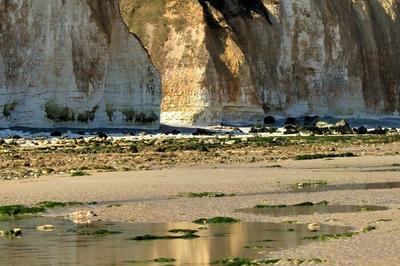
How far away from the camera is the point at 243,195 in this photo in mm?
16062

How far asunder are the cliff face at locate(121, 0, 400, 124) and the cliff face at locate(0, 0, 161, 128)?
777 cm

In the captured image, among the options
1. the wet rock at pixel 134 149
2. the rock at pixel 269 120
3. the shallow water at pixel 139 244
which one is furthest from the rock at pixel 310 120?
the shallow water at pixel 139 244

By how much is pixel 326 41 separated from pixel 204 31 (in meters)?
12.7

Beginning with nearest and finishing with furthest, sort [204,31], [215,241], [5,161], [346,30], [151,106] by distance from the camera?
[215,241] → [5,161] → [151,106] → [204,31] → [346,30]

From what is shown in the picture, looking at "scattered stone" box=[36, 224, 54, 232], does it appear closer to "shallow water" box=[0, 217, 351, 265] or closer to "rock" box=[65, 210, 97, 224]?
"shallow water" box=[0, 217, 351, 265]

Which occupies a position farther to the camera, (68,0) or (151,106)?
(151,106)

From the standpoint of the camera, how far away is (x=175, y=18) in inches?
1971

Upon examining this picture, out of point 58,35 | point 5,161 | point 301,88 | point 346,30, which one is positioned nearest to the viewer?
point 5,161

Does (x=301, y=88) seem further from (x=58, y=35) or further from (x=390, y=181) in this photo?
(x=390, y=181)

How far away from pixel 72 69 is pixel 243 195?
2029 centimetres

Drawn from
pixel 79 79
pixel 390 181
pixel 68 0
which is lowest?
pixel 390 181

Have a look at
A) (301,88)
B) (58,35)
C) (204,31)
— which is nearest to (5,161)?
(58,35)

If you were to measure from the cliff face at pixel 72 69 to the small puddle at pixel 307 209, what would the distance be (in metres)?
19.8

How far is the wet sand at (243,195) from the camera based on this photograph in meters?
9.98
